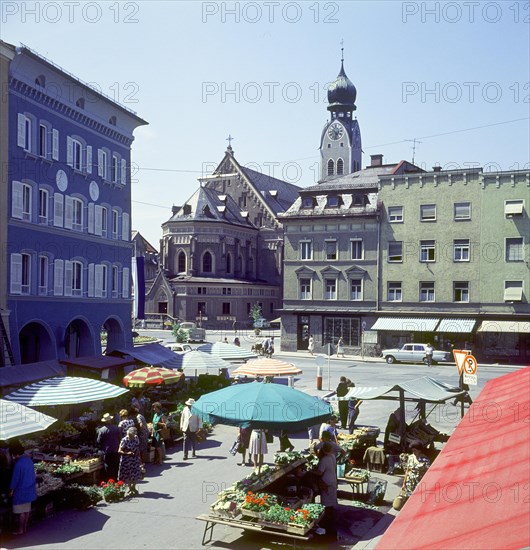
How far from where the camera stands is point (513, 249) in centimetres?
4556

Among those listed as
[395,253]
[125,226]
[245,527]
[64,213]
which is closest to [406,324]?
[395,253]

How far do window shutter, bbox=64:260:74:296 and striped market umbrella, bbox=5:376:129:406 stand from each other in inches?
638

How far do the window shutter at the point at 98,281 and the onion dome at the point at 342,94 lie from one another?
7654 cm

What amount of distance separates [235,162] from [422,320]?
4928 cm

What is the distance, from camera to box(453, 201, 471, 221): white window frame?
1848 inches

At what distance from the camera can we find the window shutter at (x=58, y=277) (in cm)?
3150

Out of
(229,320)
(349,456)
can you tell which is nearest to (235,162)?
(229,320)

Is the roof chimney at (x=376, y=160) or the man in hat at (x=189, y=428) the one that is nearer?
the man in hat at (x=189, y=428)

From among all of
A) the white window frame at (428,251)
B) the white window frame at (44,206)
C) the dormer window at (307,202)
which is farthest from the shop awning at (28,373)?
the dormer window at (307,202)

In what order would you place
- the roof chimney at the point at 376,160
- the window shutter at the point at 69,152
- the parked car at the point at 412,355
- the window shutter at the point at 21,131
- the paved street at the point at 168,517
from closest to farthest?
the paved street at the point at 168,517, the window shutter at the point at 21,131, the window shutter at the point at 69,152, the parked car at the point at 412,355, the roof chimney at the point at 376,160

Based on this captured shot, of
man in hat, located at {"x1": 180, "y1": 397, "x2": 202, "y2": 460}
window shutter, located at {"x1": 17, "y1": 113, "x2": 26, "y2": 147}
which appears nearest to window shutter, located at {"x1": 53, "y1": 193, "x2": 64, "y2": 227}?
window shutter, located at {"x1": 17, "y1": 113, "x2": 26, "y2": 147}

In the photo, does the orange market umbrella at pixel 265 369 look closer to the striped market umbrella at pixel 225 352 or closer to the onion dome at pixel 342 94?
the striped market umbrella at pixel 225 352

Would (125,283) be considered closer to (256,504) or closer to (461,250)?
(461,250)

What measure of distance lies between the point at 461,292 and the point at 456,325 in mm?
2700
